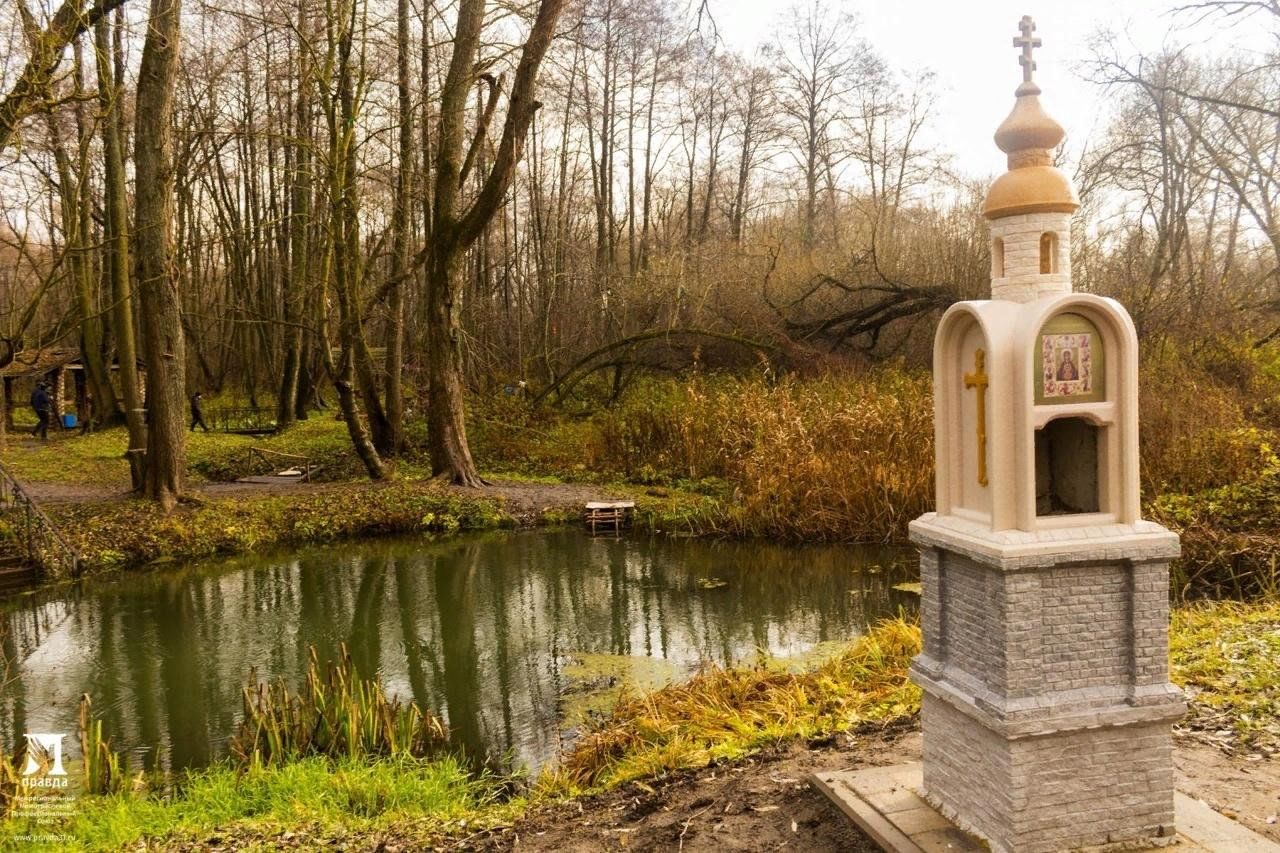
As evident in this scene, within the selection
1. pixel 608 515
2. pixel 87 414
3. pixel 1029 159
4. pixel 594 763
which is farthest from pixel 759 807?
pixel 87 414

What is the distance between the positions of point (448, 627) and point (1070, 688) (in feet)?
24.7

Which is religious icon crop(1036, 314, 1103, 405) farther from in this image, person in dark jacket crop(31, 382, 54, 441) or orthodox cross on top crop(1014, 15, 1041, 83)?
person in dark jacket crop(31, 382, 54, 441)

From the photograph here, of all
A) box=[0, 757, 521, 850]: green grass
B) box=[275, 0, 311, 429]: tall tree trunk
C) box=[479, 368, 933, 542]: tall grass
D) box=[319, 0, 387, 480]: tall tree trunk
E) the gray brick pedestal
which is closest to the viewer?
the gray brick pedestal

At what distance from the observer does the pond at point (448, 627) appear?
7.64 metres

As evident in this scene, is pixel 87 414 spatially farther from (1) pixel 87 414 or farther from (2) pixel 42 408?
(2) pixel 42 408

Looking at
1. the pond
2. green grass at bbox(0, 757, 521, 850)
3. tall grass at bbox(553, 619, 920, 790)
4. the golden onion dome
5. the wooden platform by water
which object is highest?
the golden onion dome

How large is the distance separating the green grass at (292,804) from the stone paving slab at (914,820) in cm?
189

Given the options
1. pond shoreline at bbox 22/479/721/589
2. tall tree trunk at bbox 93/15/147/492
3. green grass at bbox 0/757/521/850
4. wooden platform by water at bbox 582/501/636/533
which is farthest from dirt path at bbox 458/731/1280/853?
tall tree trunk at bbox 93/15/147/492

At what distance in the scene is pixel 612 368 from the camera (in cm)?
2261

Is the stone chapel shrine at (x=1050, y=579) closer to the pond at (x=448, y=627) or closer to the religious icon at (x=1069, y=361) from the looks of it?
the religious icon at (x=1069, y=361)

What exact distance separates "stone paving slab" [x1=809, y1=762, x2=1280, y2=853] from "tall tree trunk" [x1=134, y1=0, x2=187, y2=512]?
1207cm

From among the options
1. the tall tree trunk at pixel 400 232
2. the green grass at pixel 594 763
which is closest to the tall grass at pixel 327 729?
the green grass at pixel 594 763
